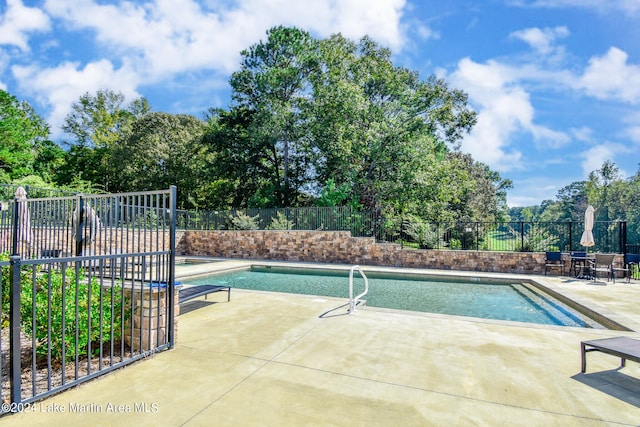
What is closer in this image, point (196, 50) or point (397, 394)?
point (397, 394)

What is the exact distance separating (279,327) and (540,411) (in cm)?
329

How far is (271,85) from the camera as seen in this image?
2105 centimetres

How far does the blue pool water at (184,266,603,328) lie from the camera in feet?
22.9

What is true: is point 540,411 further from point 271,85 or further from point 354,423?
point 271,85

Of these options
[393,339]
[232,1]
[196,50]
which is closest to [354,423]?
[393,339]

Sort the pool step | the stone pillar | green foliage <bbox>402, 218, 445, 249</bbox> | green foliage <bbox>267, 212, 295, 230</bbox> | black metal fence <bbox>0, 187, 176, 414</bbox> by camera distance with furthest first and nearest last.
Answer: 1. green foliage <bbox>267, 212, 295, 230</bbox>
2. green foliage <bbox>402, 218, 445, 249</bbox>
3. the pool step
4. the stone pillar
5. black metal fence <bbox>0, 187, 176, 414</bbox>

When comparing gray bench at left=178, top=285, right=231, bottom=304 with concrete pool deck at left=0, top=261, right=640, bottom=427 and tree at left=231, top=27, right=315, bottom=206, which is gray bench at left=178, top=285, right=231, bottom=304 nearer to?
concrete pool deck at left=0, top=261, right=640, bottom=427

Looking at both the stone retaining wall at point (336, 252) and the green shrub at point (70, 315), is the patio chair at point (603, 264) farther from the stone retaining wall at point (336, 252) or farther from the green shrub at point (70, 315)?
the green shrub at point (70, 315)

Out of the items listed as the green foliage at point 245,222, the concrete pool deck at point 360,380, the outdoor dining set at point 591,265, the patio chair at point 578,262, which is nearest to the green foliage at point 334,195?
the green foliage at point 245,222

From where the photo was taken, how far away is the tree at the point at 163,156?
89.8 feet

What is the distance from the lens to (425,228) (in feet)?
46.8

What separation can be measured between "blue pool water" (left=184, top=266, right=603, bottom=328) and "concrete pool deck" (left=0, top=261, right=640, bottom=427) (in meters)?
1.74

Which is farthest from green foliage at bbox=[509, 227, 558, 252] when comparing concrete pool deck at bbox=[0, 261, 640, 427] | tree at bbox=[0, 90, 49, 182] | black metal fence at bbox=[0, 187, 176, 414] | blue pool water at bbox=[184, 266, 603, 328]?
tree at bbox=[0, 90, 49, 182]

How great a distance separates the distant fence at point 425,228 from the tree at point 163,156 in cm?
1047
